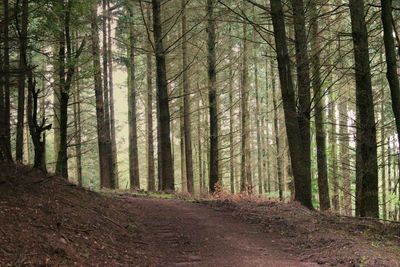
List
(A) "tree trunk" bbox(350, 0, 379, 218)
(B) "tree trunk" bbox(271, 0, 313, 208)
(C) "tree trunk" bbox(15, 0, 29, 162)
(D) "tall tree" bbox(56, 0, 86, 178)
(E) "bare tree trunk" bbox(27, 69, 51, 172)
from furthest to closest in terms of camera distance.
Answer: (B) "tree trunk" bbox(271, 0, 313, 208)
(A) "tree trunk" bbox(350, 0, 379, 218)
(D) "tall tree" bbox(56, 0, 86, 178)
(C) "tree trunk" bbox(15, 0, 29, 162)
(E) "bare tree trunk" bbox(27, 69, 51, 172)

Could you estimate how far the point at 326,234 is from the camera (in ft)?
29.6

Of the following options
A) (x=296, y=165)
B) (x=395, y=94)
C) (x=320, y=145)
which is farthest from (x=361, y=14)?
(x=320, y=145)

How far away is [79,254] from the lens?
6.39 meters

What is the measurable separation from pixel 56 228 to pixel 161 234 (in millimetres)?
2852

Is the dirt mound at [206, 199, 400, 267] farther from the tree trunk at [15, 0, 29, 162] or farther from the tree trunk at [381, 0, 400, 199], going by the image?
the tree trunk at [15, 0, 29, 162]

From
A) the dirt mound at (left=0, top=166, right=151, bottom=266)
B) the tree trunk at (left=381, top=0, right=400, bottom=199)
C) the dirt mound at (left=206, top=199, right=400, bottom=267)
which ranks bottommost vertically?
the dirt mound at (left=206, top=199, right=400, bottom=267)

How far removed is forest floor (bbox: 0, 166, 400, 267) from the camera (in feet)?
20.6

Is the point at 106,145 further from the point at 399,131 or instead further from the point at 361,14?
the point at 399,131

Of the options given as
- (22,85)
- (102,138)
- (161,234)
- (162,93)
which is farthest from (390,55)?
(102,138)

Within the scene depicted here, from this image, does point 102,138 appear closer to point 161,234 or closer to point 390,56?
point 161,234

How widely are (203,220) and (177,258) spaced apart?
10.0ft

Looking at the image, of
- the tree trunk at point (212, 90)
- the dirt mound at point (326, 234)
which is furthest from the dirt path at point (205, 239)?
the tree trunk at point (212, 90)

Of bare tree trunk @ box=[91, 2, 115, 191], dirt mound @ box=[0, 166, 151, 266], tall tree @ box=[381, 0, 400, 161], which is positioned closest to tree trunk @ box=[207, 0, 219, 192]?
bare tree trunk @ box=[91, 2, 115, 191]

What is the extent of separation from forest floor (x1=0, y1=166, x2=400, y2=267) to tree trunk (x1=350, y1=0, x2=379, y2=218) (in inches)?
30.5
